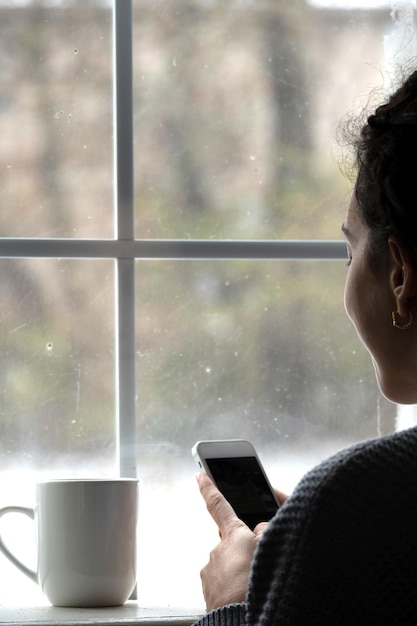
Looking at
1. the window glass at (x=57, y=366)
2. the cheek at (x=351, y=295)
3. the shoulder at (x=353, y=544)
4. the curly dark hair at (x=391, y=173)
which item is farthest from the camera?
the window glass at (x=57, y=366)

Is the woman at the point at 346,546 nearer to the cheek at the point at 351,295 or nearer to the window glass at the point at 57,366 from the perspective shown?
the cheek at the point at 351,295

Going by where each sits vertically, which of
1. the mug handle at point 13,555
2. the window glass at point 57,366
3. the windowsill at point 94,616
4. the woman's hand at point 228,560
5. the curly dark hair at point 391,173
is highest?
the curly dark hair at point 391,173

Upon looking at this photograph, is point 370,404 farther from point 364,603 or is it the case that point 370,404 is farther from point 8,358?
point 364,603

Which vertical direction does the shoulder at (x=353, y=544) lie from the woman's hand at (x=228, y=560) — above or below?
above

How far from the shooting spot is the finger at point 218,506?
3.23ft

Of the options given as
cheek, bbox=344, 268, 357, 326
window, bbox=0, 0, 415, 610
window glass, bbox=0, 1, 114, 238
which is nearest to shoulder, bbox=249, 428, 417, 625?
cheek, bbox=344, 268, 357, 326

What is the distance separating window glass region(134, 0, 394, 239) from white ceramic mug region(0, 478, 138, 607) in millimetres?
345

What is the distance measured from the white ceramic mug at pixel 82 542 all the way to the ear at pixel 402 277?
383 millimetres

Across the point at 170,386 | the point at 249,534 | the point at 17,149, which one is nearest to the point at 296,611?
the point at 249,534

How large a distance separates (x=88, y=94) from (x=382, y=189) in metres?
0.48

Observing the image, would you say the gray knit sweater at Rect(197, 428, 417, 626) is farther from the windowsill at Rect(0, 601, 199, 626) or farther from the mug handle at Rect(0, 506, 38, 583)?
the mug handle at Rect(0, 506, 38, 583)

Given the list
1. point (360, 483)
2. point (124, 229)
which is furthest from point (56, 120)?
point (360, 483)

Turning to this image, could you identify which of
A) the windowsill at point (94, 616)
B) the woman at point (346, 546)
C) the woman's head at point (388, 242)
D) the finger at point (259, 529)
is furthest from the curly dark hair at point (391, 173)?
the windowsill at point (94, 616)

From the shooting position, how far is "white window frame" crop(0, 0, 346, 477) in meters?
1.16
